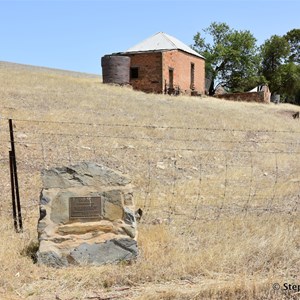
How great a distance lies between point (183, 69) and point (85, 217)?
2976 centimetres

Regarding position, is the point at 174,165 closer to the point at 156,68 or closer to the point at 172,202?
the point at 172,202

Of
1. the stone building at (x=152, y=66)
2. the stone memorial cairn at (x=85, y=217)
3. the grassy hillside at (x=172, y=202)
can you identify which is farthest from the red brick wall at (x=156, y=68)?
the stone memorial cairn at (x=85, y=217)

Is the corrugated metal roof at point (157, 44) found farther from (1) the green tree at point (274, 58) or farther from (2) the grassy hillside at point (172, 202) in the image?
(1) the green tree at point (274, 58)

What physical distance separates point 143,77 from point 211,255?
88.3 feet

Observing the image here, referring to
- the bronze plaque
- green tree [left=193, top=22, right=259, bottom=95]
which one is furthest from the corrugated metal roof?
the bronze plaque

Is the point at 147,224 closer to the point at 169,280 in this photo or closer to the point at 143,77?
the point at 169,280

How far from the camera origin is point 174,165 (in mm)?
10117

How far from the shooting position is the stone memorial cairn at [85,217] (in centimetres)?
449

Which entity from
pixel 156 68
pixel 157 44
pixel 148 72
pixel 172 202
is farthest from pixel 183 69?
pixel 172 202

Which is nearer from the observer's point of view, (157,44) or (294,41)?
(157,44)

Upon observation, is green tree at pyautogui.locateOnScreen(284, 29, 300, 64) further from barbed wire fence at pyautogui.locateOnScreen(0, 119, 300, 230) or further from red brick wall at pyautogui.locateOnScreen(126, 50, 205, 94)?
barbed wire fence at pyautogui.locateOnScreen(0, 119, 300, 230)

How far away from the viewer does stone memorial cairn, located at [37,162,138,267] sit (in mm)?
4488

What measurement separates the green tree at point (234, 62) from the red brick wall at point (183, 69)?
853 centimetres

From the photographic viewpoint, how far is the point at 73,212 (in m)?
4.64
